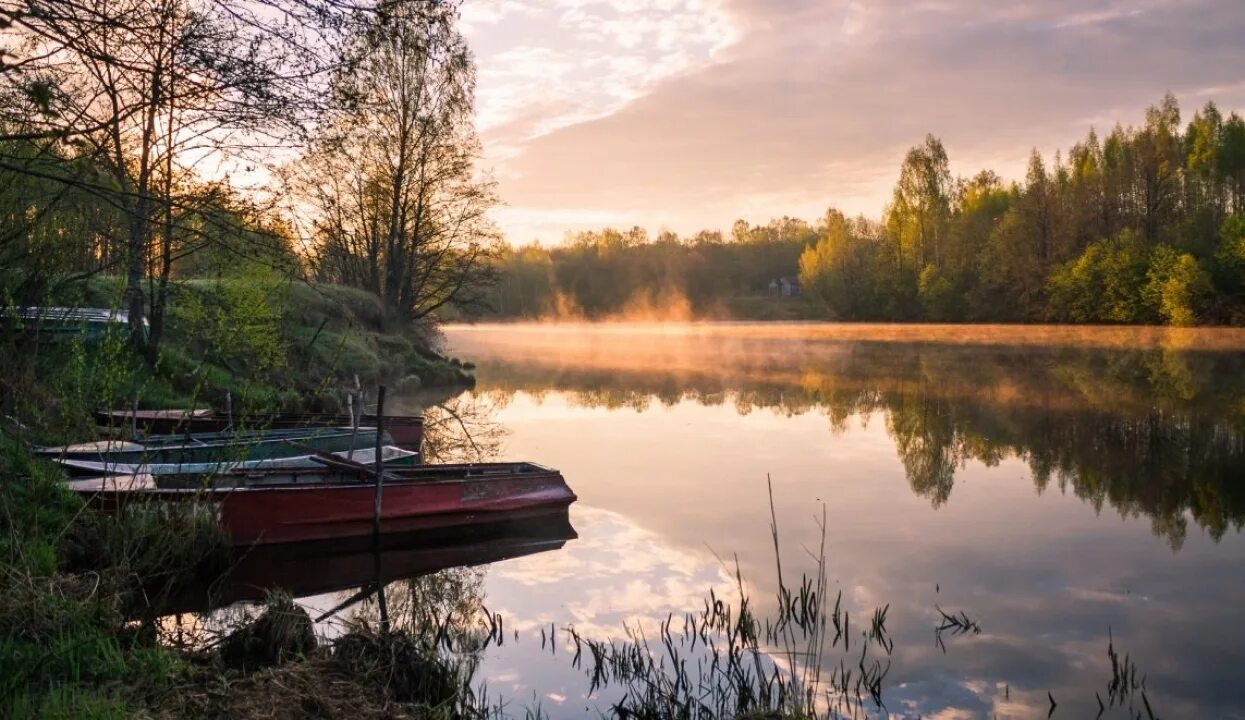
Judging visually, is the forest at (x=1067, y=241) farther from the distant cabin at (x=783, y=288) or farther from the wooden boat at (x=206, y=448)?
the wooden boat at (x=206, y=448)

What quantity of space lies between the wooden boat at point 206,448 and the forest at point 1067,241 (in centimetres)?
3269

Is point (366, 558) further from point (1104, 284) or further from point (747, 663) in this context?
point (1104, 284)

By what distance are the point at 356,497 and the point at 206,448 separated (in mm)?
2583

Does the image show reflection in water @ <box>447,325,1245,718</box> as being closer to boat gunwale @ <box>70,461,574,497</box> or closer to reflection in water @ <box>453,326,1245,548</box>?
reflection in water @ <box>453,326,1245,548</box>

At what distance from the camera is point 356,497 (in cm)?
1168

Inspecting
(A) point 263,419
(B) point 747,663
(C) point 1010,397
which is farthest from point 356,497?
(C) point 1010,397

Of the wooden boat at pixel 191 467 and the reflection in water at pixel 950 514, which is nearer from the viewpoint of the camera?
the reflection in water at pixel 950 514

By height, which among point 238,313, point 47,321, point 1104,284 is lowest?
point 47,321

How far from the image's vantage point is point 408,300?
34750mm

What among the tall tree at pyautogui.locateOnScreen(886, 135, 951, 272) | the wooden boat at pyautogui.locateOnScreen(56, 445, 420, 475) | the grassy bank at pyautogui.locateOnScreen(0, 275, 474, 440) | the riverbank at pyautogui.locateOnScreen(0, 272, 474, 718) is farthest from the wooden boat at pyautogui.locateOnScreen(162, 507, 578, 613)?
the tall tree at pyautogui.locateOnScreen(886, 135, 951, 272)

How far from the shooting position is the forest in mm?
57875

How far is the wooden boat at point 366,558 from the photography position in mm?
9680

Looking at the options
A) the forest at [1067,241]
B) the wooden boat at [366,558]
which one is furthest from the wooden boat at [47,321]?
the forest at [1067,241]

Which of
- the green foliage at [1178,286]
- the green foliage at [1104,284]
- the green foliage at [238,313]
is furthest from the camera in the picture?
the green foliage at [1104,284]
